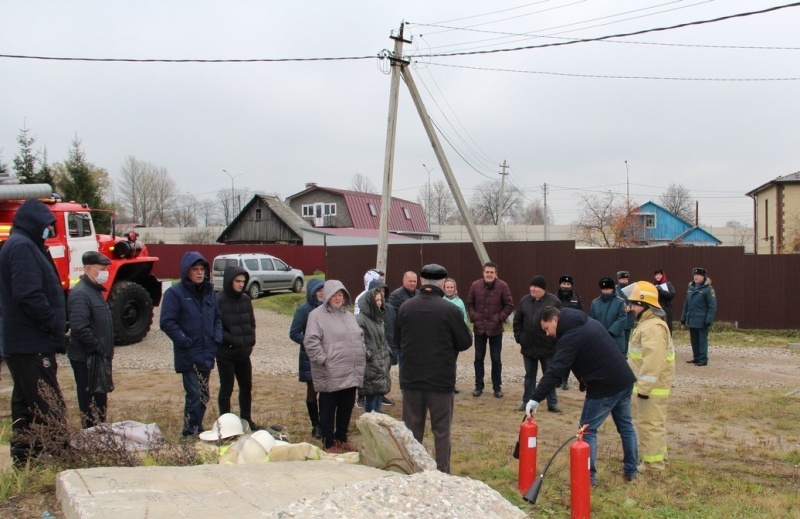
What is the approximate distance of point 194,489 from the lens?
417 centimetres

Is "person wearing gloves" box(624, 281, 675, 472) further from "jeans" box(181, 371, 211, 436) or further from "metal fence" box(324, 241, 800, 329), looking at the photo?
"metal fence" box(324, 241, 800, 329)

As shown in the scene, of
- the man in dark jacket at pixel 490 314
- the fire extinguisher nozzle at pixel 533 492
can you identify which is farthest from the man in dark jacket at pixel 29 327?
the man in dark jacket at pixel 490 314

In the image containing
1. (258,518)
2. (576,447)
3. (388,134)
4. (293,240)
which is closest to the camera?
(258,518)

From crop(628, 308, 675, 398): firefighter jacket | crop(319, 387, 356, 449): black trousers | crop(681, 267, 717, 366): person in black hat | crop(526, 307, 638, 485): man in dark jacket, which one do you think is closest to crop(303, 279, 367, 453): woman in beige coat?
crop(319, 387, 356, 449): black trousers

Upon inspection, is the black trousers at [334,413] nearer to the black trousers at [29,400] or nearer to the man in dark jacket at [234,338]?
the man in dark jacket at [234,338]

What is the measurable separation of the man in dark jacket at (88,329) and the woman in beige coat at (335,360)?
179cm

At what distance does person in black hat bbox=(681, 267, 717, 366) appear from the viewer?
12.3 meters

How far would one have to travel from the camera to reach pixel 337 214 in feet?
162

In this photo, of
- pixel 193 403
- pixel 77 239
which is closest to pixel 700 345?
pixel 193 403

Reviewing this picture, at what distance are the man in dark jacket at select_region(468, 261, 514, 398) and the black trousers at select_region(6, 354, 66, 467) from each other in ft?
18.5

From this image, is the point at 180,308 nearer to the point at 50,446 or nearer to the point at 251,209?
the point at 50,446

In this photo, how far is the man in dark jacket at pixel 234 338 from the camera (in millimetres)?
6863

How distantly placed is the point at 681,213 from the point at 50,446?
7655 cm

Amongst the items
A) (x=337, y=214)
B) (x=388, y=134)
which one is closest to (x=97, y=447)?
(x=388, y=134)
